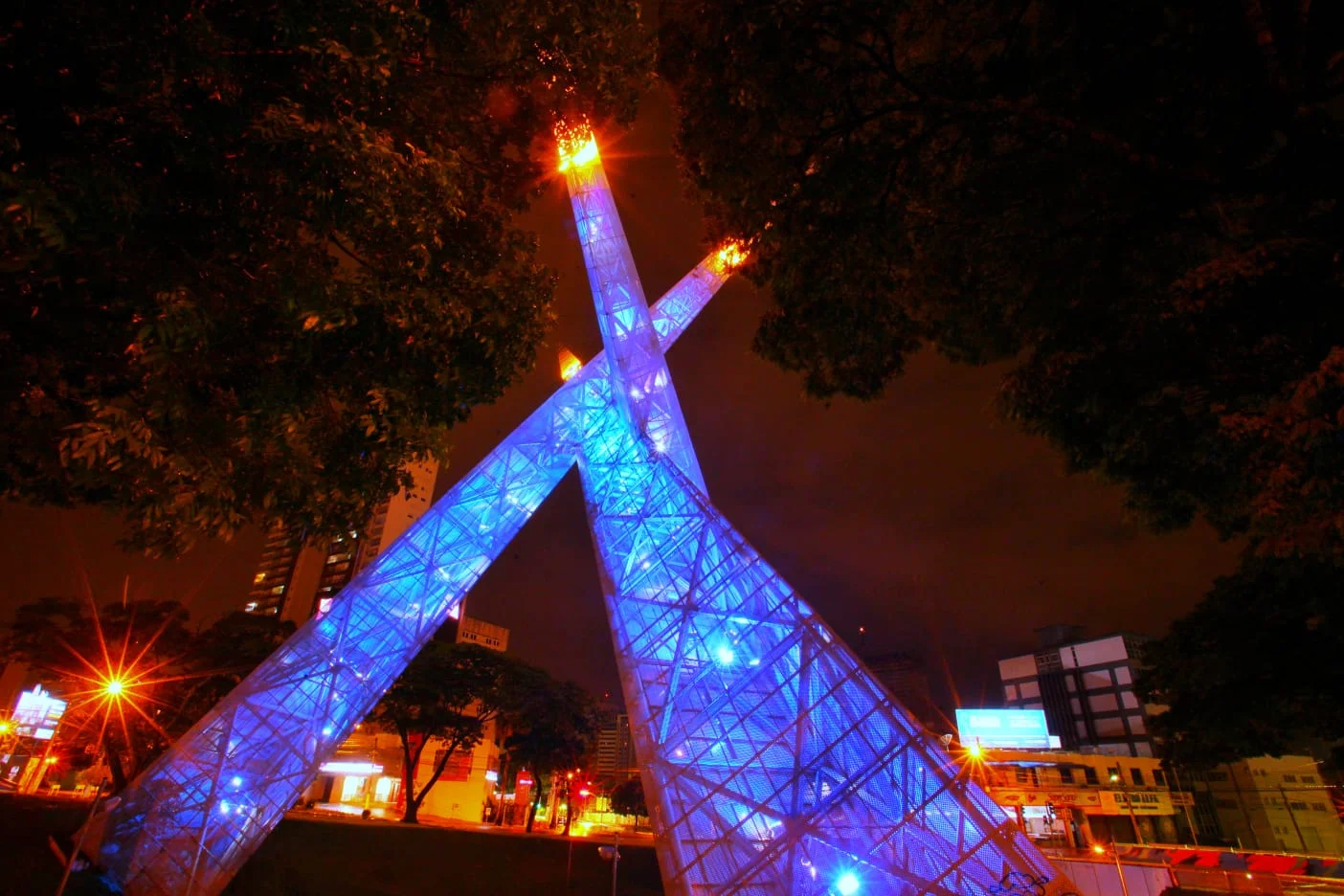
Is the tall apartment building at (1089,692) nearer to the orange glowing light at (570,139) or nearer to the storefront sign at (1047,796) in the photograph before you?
the storefront sign at (1047,796)

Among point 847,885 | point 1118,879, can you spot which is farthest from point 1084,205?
point 1118,879

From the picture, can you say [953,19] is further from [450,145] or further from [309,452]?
[309,452]

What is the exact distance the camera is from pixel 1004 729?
45844 millimetres

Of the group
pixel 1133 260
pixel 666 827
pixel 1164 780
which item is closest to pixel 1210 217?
pixel 1133 260

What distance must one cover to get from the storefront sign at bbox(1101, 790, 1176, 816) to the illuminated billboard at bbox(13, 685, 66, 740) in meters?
75.3

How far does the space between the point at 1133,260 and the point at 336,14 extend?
8.33 m

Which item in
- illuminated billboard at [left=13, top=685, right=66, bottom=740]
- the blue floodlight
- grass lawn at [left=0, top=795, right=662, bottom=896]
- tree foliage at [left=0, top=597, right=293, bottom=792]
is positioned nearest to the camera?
the blue floodlight

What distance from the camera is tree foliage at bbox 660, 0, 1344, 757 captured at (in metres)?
5.46

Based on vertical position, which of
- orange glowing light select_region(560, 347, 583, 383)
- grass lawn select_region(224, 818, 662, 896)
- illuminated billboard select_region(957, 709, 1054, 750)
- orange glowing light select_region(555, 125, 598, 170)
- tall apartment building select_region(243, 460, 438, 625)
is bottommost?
grass lawn select_region(224, 818, 662, 896)

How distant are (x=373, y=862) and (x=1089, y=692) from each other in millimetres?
68762

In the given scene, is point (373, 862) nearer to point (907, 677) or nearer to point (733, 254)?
point (733, 254)

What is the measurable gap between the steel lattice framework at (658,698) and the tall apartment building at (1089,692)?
60542 millimetres

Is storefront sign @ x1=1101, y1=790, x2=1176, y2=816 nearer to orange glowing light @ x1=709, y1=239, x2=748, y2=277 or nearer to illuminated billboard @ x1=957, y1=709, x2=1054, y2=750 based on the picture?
illuminated billboard @ x1=957, y1=709, x2=1054, y2=750

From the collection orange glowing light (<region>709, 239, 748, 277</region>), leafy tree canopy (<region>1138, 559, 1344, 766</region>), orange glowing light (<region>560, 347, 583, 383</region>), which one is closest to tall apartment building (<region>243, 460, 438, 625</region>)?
orange glowing light (<region>560, 347, 583, 383</region>)
